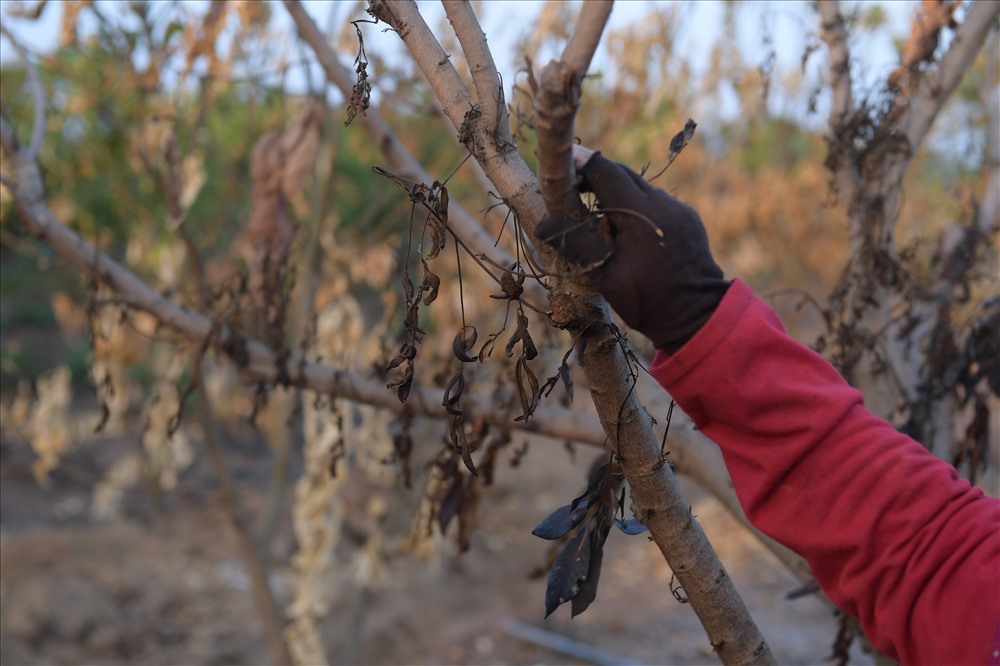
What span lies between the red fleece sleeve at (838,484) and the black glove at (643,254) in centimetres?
3

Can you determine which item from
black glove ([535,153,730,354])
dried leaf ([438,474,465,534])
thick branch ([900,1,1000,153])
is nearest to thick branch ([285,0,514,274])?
dried leaf ([438,474,465,534])

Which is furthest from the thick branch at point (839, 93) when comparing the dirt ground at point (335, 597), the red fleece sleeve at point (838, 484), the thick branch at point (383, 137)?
the dirt ground at point (335, 597)

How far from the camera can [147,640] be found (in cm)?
509

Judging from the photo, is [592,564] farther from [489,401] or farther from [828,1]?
[828,1]

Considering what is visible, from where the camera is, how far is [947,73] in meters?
1.94

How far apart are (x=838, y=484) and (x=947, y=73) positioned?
4.65 feet

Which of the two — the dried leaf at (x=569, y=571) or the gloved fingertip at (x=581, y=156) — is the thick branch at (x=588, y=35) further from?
the dried leaf at (x=569, y=571)

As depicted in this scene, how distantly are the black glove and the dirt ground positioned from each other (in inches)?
134

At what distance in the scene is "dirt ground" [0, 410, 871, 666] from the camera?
16.2 feet

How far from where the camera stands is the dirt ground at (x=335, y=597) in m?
4.93

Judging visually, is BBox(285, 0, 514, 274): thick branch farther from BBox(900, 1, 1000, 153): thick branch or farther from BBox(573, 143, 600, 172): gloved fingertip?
BBox(900, 1, 1000, 153): thick branch

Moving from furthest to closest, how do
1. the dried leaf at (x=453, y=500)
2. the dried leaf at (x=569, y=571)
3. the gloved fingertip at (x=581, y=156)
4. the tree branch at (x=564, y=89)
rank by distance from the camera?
the dried leaf at (x=453, y=500) < the dried leaf at (x=569, y=571) < the gloved fingertip at (x=581, y=156) < the tree branch at (x=564, y=89)

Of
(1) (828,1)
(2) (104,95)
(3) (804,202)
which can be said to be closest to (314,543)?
(2) (104,95)

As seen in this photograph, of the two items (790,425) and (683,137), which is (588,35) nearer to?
(683,137)
